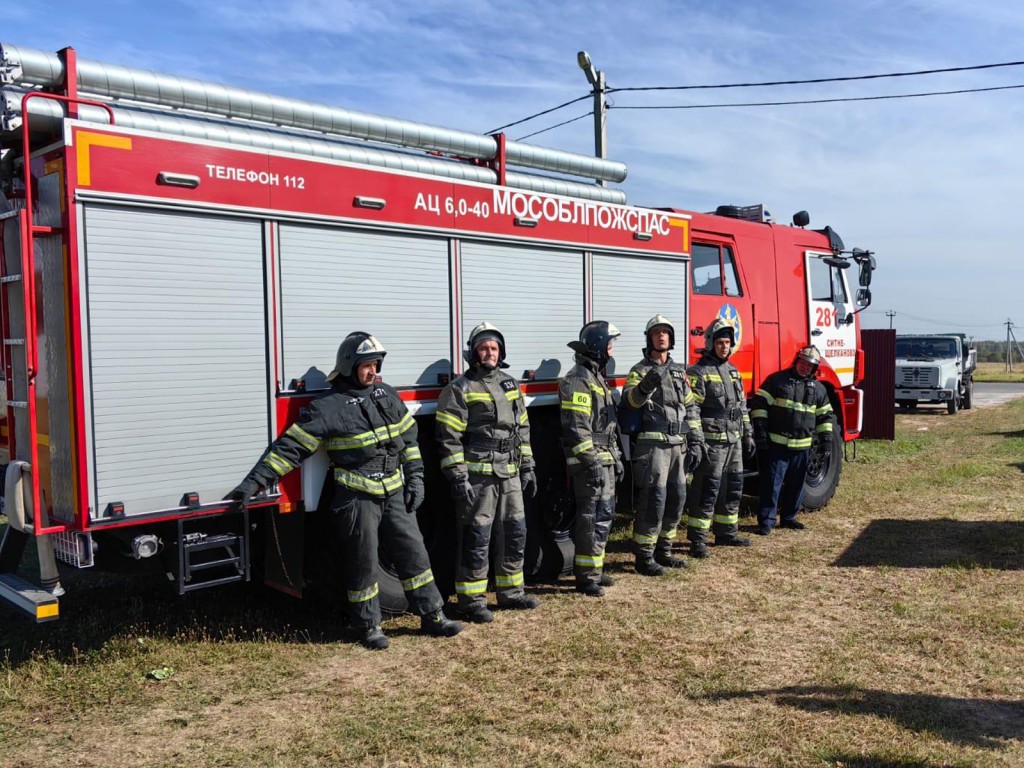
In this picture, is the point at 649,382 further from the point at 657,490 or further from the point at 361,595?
the point at 361,595

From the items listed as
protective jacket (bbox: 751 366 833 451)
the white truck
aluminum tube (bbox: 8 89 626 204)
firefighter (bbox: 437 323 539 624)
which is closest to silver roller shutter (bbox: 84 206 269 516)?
aluminum tube (bbox: 8 89 626 204)

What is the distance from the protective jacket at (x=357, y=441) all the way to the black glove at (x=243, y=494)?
0.03m

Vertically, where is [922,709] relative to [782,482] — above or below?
below

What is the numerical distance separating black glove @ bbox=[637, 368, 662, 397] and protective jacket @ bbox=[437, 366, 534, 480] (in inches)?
45.2

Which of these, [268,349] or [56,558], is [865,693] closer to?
[268,349]

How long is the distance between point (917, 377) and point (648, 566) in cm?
1689

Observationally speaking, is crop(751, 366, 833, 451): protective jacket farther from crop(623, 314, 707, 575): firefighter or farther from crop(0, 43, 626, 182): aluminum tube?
crop(0, 43, 626, 182): aluminum tube

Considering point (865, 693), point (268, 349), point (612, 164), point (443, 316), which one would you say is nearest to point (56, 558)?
point (268, 349)

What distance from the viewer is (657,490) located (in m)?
7.04

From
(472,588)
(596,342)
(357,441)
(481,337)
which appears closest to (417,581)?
(472,588)

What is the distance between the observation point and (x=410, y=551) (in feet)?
18.4

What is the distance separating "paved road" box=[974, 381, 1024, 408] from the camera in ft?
85.7

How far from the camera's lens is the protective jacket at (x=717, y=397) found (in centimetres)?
775

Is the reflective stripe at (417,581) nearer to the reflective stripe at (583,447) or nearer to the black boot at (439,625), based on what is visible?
the black boot at (439,625)
